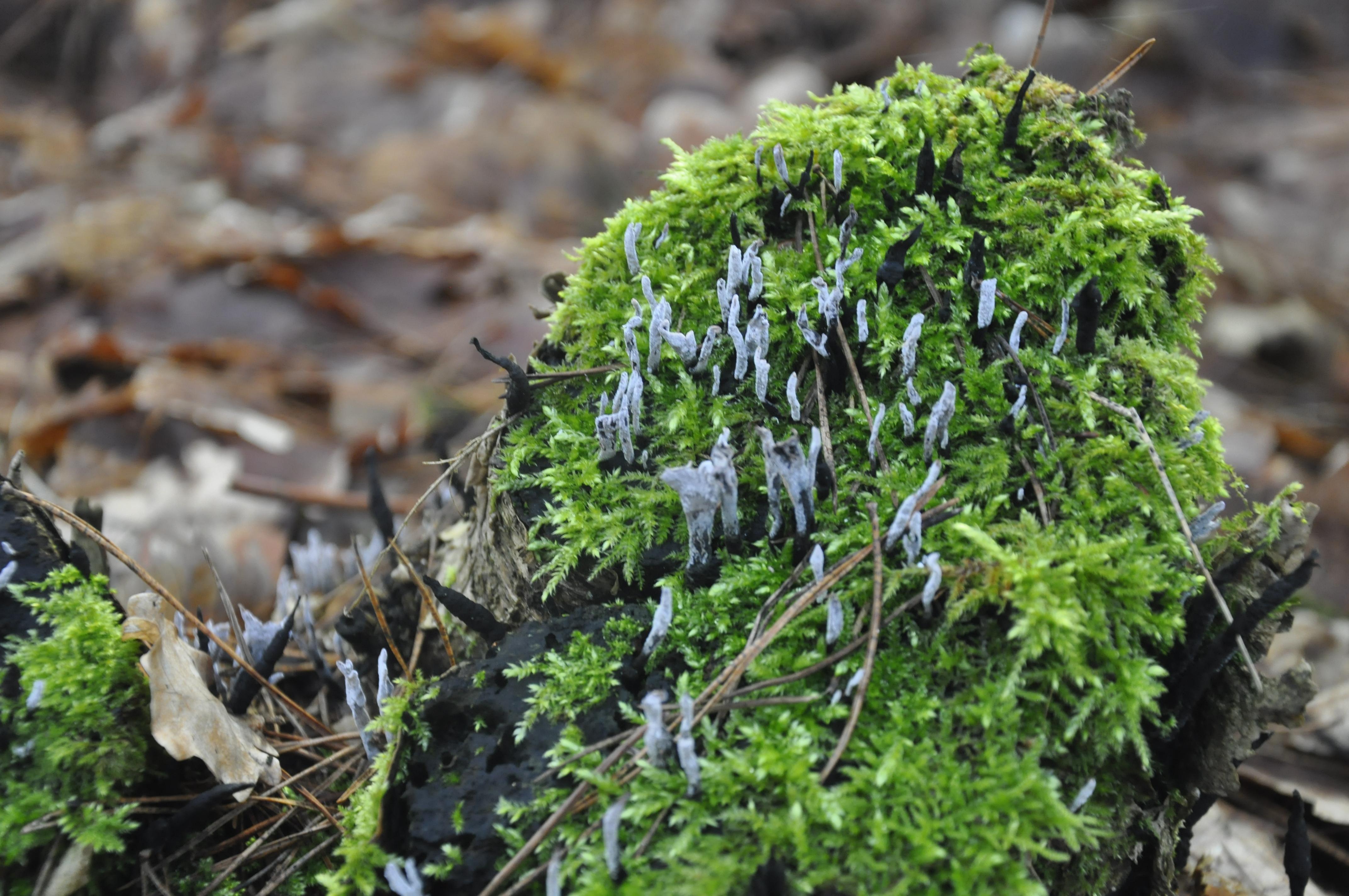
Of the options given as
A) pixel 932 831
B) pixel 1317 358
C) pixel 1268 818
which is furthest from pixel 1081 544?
pixel 1317 358

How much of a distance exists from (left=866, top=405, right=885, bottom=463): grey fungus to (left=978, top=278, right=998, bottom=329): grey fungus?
0.39 meters

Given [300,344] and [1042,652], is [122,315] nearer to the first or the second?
[300,344]

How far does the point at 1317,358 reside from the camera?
6957 millimetres

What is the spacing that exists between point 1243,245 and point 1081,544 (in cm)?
738

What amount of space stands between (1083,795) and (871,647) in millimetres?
540

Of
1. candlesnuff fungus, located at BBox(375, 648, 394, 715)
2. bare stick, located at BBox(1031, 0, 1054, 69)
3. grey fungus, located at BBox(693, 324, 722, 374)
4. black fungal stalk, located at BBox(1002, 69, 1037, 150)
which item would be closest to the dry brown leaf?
candlesnuff fungus, located at BBox(375, 648, 394, 715)

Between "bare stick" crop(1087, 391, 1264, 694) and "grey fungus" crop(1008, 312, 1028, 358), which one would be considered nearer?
"bare stick" crop(1087, 391, 1264, 694)

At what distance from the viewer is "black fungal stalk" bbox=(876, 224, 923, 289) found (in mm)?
2436

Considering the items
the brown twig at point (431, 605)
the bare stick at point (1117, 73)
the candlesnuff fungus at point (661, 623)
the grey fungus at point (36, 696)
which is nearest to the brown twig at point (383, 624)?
the brown twig at point (431, 605)

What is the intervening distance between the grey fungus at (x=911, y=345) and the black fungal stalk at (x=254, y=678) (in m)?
1.84

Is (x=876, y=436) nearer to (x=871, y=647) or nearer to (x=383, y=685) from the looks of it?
(x=871, y=647)

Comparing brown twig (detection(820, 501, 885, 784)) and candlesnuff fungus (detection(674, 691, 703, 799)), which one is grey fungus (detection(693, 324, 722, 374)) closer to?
brown twig (detection(820, 501, 885, 784))

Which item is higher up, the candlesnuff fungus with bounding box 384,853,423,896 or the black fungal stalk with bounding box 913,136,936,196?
the black fungal stalk with bounding box 913,136,936,196

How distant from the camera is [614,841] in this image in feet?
5.68
